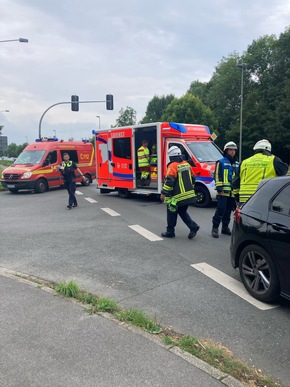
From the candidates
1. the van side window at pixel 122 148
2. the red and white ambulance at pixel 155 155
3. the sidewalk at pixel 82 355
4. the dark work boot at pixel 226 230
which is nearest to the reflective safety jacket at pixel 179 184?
the dark work boot at pixel 226 230

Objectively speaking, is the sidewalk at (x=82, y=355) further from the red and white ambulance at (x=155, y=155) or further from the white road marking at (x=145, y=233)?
the red and white ambulance at (x=155, y=155)

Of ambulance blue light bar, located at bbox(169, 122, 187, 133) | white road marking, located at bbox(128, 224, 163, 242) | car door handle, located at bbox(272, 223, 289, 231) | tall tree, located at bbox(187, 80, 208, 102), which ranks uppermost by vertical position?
tall tree, located at bbox(187, 80, 208, 102)

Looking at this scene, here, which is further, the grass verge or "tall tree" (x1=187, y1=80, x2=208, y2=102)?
"tall tree" (x1=187, y1=80, x2=208, y2=102)

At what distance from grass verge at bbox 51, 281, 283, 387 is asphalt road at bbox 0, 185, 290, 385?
0.13 metres

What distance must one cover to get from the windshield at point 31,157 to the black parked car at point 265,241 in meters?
13.7

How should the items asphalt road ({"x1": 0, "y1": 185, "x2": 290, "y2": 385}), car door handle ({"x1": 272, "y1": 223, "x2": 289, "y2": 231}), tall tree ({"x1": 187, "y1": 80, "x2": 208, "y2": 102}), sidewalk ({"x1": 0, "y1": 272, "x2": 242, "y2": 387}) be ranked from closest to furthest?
sidewalk ({"x1": 0, "y1": 272, "x2": 242, "y2": 387}) < asphalt road ({"x1": 0, "y1": 185, "x2": 290, "y2": 385}) < car door handle ({"x1": 272, "y1": 223, "x2": 289, "y2": 231}) < tall tree ({"x1": 187, "y1": 80, "x2": 208, "y2": 102})

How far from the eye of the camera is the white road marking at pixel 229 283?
13.2ft

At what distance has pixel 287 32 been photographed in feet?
144

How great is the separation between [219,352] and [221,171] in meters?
4.54

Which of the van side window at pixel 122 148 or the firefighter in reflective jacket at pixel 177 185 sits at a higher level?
the van side window at pixel 122 148

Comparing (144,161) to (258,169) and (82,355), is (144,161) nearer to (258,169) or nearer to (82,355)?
(258,169)

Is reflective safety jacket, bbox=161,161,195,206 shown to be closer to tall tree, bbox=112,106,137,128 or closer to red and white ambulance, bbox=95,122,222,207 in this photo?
red and white ambulance, bbox=95,122,222,207

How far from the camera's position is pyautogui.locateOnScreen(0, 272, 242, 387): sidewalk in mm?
2652

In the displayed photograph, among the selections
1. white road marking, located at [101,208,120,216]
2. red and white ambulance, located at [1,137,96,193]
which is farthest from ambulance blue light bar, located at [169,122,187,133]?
red and white ambulance, located at [1,137,96,193]
